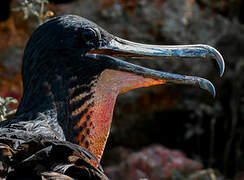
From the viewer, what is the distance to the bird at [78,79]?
215cm

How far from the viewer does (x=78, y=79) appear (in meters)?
2.21

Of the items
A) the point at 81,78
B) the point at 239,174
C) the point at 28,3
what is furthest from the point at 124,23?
the point at 81,78

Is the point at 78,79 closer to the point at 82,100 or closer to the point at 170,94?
the point at 82,100

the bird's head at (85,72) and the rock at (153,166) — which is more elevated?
the bird's head at (85,72)

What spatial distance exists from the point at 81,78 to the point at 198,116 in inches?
108

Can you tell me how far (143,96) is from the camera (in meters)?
4.83

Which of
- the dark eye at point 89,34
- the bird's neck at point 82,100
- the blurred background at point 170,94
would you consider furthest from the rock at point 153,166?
the dark eye at point 89,34

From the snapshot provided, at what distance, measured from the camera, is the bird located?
7.06 feet

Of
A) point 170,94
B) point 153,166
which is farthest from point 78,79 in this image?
point 170,94

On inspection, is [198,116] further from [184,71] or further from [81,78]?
[81,78]

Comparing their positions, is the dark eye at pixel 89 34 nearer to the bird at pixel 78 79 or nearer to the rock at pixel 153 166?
the bird at pixel 78 79

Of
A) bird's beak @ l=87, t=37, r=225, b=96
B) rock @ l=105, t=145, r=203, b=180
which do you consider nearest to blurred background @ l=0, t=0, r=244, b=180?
rock @ l=105, t=145, r=203, b=180

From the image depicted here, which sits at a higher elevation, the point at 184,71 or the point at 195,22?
the point at 195,22

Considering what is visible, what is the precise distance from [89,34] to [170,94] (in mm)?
2694
